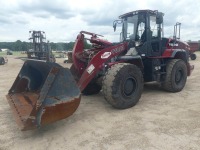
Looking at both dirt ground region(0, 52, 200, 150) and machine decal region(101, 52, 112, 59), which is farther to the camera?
machine decal region(101, 52, 112, 59)

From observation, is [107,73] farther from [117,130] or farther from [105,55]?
[117,130]

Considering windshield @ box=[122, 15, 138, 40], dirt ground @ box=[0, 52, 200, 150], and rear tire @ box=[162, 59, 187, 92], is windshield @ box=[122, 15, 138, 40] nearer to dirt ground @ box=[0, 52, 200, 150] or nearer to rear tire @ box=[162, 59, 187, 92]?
rear tire @ box=[162, 59, 187, 92]

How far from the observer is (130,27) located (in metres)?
6.75

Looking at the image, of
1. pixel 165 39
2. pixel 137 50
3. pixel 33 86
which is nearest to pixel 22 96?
pixel 33 86

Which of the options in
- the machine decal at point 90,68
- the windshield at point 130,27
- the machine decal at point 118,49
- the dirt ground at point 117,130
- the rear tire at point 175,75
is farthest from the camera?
the rear tire at point 175,75

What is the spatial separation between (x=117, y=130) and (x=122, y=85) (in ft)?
4.33

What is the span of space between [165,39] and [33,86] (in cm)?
411

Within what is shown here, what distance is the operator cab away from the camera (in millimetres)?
6473

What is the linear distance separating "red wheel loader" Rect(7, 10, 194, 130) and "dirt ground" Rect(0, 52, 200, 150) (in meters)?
0.36

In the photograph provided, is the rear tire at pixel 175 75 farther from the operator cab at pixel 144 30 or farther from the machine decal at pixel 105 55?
the machine decal at pixel 105 55

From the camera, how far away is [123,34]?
696cm

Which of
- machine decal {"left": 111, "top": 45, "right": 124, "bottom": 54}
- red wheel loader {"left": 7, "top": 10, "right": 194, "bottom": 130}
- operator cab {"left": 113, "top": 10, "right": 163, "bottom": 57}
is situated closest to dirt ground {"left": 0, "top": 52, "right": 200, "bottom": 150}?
red wheel loader {"left": 7, "top": 10, "right": 194, "bottom": 130}

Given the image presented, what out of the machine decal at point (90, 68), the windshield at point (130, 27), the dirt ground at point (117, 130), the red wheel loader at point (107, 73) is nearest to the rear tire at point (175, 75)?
the red wheel loader at point (107, 73)

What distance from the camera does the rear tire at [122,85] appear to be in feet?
16.8
